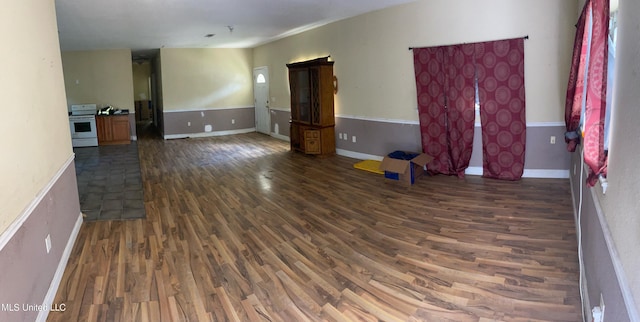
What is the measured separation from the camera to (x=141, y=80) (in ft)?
53.4

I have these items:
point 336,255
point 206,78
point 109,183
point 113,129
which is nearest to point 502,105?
point 336,255

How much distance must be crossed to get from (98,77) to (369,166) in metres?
8.07

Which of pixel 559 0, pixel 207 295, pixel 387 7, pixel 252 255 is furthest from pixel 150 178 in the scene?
pixel 559 0

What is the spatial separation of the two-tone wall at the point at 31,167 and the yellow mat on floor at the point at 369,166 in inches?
157

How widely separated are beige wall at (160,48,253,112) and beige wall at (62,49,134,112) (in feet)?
3.39

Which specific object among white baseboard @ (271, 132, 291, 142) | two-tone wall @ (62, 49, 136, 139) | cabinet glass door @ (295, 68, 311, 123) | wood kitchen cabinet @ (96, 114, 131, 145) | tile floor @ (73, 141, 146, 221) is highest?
two-tone wall @ (62, 49, 136, 139)

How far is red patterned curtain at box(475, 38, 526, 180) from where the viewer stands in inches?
191

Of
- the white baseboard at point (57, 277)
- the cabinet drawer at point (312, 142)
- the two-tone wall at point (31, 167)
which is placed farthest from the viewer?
the cabinet drawer at point (312, 142)

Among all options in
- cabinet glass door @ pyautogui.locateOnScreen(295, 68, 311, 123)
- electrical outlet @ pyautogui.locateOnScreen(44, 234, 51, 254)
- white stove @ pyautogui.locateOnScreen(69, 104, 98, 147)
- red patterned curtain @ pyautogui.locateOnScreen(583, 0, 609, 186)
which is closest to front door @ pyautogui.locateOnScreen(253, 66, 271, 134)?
cabinet glass door @ pyautogui.locateOnScreen(295, 68, 311, 123)

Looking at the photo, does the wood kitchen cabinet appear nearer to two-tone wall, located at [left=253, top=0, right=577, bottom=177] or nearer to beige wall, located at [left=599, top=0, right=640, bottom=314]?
two-tone wall, located at [left=253, top=0, right=577, bottom=177]

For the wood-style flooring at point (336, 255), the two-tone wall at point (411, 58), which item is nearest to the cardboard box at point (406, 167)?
the wood-style flooring at point (336, 255)

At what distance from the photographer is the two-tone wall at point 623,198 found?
1211mm

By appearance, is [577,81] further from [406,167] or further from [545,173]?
[406,167]

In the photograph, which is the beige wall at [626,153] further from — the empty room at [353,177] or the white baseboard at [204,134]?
the white baseboard at [204,134]
